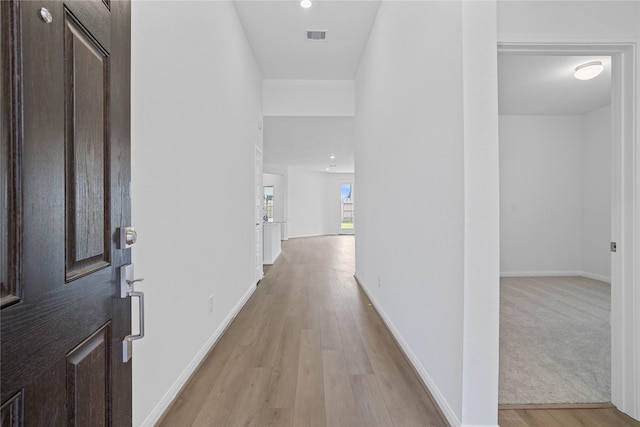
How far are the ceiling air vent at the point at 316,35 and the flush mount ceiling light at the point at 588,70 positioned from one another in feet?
9.76

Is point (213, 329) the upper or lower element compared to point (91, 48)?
lower

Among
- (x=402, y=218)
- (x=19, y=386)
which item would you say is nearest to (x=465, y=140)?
(x=402, y=218)

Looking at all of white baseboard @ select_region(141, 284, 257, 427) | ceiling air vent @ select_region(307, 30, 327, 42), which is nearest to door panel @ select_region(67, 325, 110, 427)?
white baseboard @ select_region(141, 284, 257, 427)

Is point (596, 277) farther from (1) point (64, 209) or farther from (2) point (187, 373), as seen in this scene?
(1) point (64, 209)

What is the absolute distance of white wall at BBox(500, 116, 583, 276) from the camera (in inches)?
211

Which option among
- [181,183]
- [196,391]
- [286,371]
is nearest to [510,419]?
[286,371]

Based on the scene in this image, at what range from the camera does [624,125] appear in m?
1.73

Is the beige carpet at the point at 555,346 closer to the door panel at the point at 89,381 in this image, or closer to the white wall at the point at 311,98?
the door panel at the point at 89,381

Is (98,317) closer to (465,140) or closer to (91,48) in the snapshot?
(91,48)

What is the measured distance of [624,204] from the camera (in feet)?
5.63

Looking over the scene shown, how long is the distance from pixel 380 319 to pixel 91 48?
9.93 feet

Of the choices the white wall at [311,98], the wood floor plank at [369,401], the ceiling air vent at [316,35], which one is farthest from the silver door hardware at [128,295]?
the white wall at [311,98]

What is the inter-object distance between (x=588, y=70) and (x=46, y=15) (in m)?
4.80

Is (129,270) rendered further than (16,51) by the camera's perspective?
Yes
